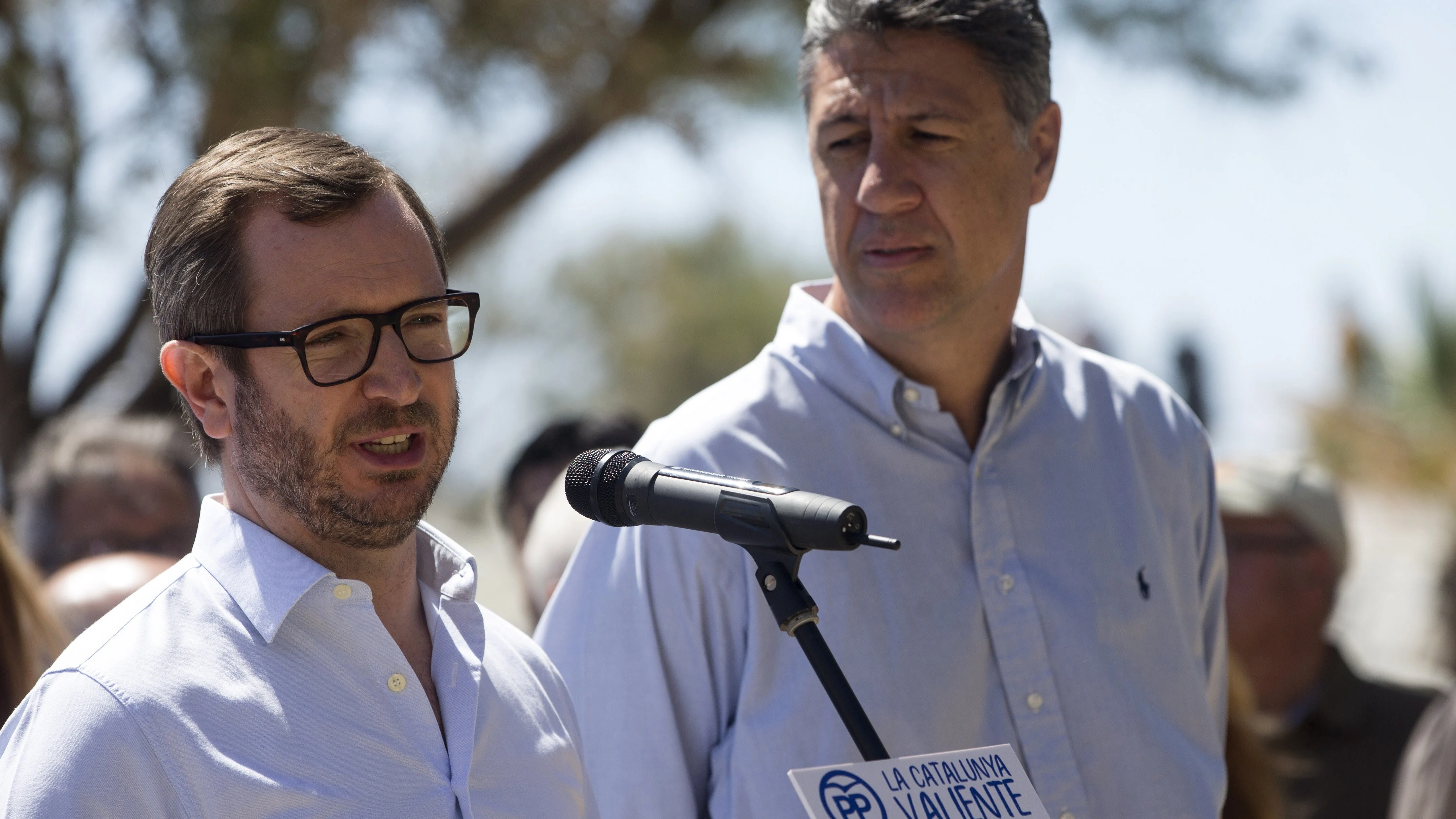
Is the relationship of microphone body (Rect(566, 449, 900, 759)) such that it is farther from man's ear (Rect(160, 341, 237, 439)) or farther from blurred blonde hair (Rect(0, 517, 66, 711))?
blurred blonde hair (Rect(0, 517, 66, 711))

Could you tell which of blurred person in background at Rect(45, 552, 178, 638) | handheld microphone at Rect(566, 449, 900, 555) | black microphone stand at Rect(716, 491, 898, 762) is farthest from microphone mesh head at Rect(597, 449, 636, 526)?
blurred person in background at Rect(45, 552, 178, 638)

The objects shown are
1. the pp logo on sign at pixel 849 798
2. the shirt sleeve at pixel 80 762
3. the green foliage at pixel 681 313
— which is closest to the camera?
the shirt sleeve at pixel 80 762

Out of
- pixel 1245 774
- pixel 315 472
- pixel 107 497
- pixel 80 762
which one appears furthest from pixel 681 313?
pixel 80 762

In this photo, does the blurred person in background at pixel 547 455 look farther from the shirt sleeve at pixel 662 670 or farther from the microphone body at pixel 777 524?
the microphone body at pixel 777 524

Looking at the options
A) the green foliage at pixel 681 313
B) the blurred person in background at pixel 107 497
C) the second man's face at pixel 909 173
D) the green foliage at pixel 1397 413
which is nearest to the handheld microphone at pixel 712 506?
the second man's face at pixel 909 173

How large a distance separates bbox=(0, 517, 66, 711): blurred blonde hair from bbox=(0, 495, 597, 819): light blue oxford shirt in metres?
1.44

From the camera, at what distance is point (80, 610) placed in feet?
10.4

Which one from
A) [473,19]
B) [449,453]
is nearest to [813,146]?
[449,453]

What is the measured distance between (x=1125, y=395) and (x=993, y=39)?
2.19 ft

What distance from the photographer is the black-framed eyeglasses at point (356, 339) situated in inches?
61.3

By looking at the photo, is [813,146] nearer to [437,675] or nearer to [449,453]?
[449,453]

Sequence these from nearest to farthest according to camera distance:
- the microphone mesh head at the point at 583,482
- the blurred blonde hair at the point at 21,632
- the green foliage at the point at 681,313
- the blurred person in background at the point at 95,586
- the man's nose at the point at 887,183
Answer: the microphone mesh head at the point at 583,482, the man's nose at the point at 887,183, the blurred blonde hair at the point at 21,632, the blurred person in background at the point at 95,586, the green foliage at the point at 681,313

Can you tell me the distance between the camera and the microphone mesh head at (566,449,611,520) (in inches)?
65.7

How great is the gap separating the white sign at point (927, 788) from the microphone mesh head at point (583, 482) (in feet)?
1.32
